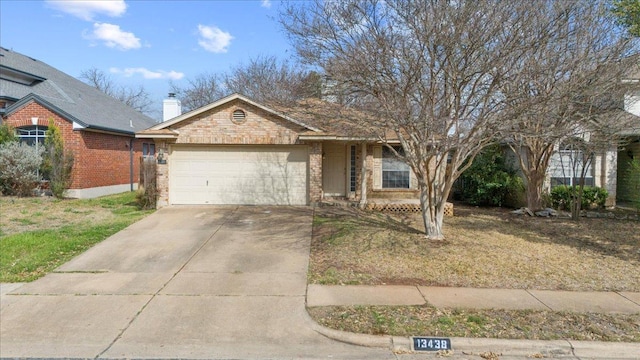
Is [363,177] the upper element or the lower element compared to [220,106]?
lower

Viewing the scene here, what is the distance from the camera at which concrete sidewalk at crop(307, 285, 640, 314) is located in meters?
5.61

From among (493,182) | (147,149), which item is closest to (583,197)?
(493,182)

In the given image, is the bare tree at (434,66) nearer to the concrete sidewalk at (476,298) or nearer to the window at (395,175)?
the concrete sidewalk at (476,298)

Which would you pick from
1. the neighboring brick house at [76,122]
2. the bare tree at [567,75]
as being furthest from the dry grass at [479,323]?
the neighboring brick house at [76,122]

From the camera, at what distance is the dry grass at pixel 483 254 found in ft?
22.1

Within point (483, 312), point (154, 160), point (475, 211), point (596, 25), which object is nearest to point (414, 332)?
point (483, 312)

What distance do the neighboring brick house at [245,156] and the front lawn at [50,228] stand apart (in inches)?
87.2

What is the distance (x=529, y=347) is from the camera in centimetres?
448

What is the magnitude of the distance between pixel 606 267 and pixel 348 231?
5322 millimetres

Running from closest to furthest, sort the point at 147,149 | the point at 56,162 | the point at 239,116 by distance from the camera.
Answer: the point at 239,116 → the point at 56,162 → the point at 147,149

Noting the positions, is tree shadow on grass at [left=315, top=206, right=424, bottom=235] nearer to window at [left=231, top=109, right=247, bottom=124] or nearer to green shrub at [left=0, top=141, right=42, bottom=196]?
window at [left=231, top=109, right=247, bottom=124]

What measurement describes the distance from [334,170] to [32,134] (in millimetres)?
12394

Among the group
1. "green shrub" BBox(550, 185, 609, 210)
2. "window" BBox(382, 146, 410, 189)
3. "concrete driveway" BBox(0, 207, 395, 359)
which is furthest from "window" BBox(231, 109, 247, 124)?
"green shrub" BBox(550, 185, 609, 210)

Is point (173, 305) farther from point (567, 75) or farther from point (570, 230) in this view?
point (570, 230)
